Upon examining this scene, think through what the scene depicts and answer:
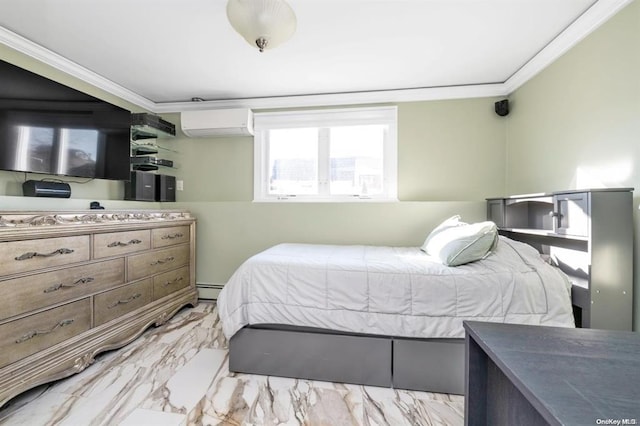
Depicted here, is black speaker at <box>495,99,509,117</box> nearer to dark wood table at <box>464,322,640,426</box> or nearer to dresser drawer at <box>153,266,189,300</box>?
dark wood table at <box>464,322,640,426</box>

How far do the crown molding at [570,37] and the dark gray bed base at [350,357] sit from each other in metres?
2.14

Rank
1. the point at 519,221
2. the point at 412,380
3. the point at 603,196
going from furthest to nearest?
the point at 519,221 < the point at 412,380 < the point at 603,196

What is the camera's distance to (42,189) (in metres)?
1.99

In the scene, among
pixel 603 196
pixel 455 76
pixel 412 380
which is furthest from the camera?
pixel 455 76

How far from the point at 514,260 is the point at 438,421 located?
3.28 feet

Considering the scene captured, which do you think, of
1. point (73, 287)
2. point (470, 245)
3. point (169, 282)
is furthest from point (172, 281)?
point (470, 245)

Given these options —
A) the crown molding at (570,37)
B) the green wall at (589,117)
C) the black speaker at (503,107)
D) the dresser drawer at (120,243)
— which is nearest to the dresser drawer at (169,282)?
the dresser drawer at (120,243)

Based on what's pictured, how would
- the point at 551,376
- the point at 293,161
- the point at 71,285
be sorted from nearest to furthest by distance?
1. the point at 551,376
2. the point at 71,285
3. the point at 293,161

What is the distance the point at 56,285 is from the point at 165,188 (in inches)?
63.3

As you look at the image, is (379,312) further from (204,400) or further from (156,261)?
→ (156,261)

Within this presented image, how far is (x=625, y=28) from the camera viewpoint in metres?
1.55

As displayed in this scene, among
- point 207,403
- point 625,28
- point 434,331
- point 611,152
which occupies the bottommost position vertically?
point 207,403

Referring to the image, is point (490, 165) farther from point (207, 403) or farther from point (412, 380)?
point (207, 403)

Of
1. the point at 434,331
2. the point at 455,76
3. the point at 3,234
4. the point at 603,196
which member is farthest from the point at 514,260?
the point at 3,234
